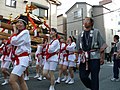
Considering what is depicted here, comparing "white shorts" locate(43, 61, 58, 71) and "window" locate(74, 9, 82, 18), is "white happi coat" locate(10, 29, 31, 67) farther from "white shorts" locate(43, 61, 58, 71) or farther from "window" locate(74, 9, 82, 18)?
"window" locate(74, 9, 82, 18)

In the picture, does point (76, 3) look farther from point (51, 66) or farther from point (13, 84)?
point (13, 84)

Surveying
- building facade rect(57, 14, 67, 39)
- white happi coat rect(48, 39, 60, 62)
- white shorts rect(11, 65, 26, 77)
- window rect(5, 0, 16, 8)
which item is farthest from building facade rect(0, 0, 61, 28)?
white shorts rect(11, 65, 26, 77)

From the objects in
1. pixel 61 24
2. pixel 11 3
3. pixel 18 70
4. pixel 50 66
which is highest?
pixel 11 3

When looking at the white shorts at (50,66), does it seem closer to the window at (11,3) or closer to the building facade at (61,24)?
the window at (11,3)

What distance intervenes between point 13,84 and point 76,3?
28.0 metres

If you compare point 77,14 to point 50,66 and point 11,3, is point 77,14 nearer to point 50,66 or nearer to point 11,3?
point 11,3

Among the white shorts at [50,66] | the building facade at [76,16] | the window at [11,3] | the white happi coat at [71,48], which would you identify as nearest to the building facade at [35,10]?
the window at [11,3]

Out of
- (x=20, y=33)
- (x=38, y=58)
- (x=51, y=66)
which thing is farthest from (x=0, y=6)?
(x=20, y=33)

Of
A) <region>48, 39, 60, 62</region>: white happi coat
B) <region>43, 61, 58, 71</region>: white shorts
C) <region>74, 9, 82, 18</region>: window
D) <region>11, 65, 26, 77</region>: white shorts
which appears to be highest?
<region>74, 9, 82, 18</region>: window

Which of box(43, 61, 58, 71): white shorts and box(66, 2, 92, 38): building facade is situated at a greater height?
box(66, 2, 92, 38): building facade

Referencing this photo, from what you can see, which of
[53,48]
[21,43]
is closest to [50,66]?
[53,48]

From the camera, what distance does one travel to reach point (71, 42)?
25.7ft

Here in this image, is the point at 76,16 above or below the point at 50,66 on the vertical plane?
above

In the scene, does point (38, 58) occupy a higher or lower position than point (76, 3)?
lower
